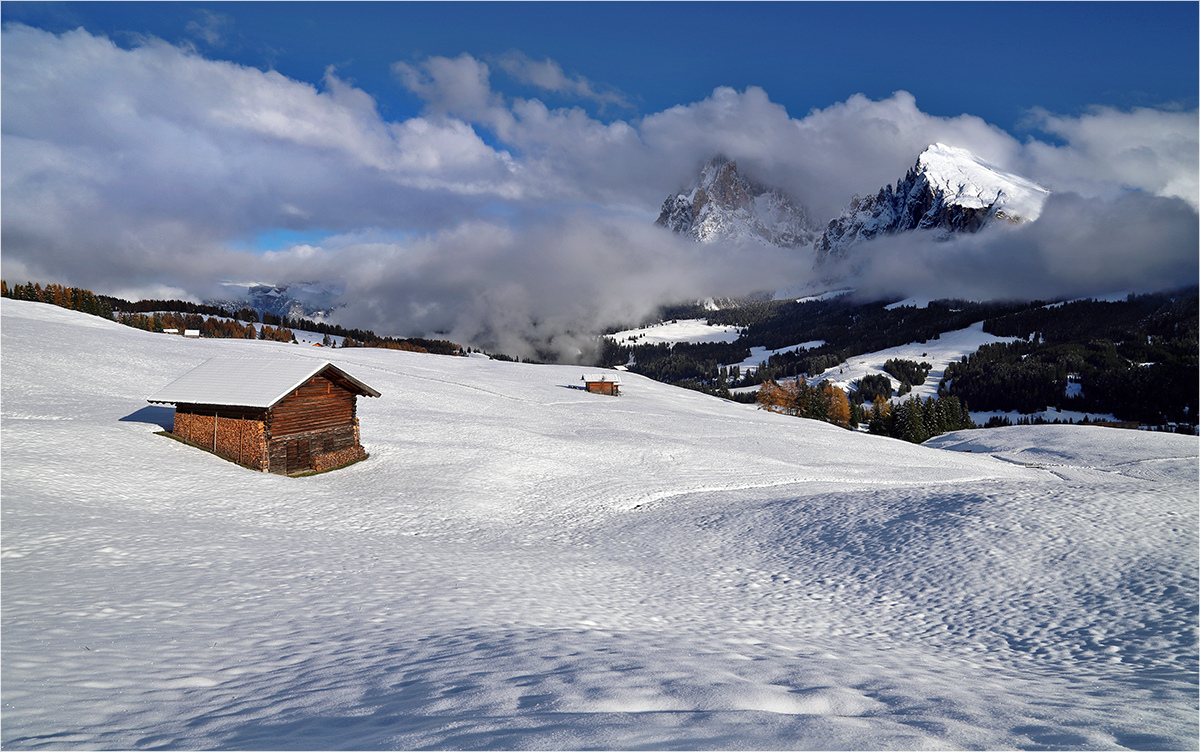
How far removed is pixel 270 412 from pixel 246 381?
3.11 metres

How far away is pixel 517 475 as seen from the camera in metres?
31.9

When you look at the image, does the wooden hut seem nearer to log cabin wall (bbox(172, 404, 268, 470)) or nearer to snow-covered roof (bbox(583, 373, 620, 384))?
log cabin wall (bbox(172, 404, 268, 470))

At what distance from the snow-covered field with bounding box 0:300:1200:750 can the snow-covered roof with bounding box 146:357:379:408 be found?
2974 mm

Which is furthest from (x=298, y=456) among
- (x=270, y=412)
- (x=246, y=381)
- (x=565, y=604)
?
(x=565, y=604)

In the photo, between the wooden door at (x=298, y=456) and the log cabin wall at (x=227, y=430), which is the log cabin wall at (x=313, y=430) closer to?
the wooden door at (x=298, y=456)

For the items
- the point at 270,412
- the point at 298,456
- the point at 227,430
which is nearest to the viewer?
the point at 270,412

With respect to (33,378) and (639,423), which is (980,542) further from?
(33,378)

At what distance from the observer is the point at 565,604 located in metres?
13.1

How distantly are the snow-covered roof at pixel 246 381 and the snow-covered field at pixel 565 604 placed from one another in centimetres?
297

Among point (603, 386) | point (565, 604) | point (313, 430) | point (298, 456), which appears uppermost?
point (603, 386)

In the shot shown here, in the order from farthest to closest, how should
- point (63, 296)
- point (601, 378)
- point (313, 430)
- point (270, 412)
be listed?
1. point (63, 296)
2. point (601, 378)
3. point (313, 430)
4. point (270, 412)

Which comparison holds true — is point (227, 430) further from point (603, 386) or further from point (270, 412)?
point (603, 386)

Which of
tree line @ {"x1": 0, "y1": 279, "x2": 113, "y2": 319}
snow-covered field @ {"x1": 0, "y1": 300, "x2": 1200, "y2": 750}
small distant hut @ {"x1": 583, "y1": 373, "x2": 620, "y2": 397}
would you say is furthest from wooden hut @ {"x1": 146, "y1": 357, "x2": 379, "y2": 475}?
tree line @ {"x1": 0, "y1": 279, "x2": 113, "y2": 319}

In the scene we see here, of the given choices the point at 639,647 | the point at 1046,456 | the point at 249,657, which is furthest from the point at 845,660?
the point at 1046,456
